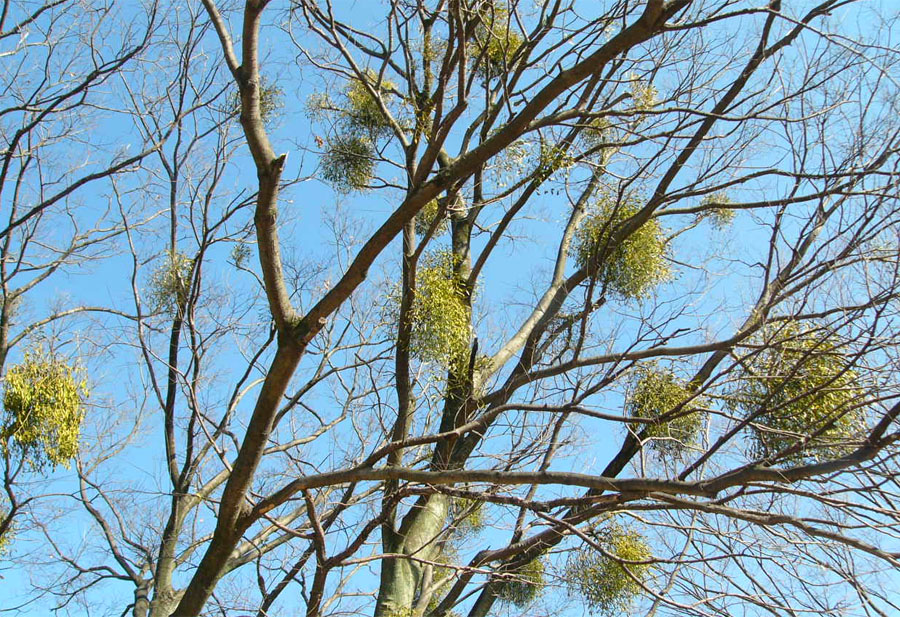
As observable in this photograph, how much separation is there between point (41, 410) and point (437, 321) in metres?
2.85

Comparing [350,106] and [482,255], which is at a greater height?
[350,106]

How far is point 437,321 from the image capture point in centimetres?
450

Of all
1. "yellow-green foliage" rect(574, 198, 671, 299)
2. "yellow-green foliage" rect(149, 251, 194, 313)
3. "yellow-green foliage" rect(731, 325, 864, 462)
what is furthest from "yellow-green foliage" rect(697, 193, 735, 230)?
"yellow-green foliage" rect(149, 251, 194, 313)

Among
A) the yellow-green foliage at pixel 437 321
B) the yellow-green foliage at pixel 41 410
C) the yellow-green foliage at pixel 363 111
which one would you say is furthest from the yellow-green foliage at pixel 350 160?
the yellow-green foliage at pixel 41 410

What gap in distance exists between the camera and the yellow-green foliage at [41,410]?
521cm

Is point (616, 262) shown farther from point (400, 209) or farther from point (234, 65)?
point (234, 65)

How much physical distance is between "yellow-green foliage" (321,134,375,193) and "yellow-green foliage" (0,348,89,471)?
2.38 meters

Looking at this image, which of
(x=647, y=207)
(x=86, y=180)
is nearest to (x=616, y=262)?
(x=647, y=207)

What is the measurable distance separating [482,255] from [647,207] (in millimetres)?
1124

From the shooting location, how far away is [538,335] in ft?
17.2

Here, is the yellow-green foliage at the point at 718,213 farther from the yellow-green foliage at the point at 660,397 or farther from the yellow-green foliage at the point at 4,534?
the yellow-green foliage at the point at 4,534

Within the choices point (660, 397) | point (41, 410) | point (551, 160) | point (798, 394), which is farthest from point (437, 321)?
point (41, 410)

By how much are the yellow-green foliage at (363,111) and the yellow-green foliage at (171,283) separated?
1923 millimetres

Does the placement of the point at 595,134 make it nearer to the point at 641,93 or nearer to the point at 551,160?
the point at 641,93
